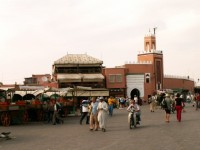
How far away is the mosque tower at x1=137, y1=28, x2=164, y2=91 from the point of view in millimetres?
72250

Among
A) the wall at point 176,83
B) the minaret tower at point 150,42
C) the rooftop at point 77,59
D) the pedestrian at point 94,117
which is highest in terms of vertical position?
the minaret tower at point 150,42

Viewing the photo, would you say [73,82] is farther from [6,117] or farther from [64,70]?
[6,117]

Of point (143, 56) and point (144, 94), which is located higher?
point (143, 56)

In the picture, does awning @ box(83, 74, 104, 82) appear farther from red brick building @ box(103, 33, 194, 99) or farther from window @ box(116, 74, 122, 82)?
window @ box(116, 74, 122, 82)

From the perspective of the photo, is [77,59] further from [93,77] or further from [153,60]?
[153,60]

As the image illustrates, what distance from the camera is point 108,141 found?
14.0 m

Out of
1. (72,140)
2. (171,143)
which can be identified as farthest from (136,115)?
(171,143)

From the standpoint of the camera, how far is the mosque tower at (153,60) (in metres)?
72.2

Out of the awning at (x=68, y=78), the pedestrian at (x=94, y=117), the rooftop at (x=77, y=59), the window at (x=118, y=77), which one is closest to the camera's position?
the pedestrian at (x=94, y=117)

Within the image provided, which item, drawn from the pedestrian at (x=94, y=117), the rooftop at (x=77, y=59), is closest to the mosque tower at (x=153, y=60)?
the rooftop at (x=77, y=59)

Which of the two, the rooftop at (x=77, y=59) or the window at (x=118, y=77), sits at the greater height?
the rooftop at (x=77, y=59)

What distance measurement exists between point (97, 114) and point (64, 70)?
4573cm

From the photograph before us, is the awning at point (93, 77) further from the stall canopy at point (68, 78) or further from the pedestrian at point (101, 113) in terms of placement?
the pedestrian at point (101, 113)

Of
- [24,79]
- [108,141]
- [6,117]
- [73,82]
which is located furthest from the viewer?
[24,79]
